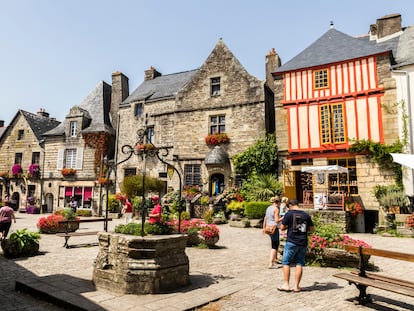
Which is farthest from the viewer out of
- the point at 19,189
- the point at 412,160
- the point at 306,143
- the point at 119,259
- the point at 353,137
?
the point at 19,189

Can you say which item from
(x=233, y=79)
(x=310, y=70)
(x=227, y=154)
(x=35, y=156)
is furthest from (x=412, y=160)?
(x=35, y=156)

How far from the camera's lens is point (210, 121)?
18.8m

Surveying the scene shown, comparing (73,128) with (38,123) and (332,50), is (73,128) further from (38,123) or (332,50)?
(332,50)

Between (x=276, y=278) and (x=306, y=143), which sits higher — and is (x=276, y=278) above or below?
below

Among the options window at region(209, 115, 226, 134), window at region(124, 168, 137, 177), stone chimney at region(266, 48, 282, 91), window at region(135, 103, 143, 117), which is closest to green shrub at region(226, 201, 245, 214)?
window at region(209, 115, 226, 134)

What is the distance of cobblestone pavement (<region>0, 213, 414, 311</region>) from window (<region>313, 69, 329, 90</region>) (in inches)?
408

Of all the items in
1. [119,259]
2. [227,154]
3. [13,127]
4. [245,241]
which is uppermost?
[13,127]

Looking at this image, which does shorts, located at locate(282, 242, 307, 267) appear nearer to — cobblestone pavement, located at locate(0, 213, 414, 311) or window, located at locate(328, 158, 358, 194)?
cobblestone pavement, located at locate(0, 213, 414, 311)

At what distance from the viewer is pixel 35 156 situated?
83.5 feet

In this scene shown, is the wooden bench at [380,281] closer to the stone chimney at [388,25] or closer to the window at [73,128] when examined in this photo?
the stone chimney at [388,25]

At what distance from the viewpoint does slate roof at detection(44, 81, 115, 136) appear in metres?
23.2

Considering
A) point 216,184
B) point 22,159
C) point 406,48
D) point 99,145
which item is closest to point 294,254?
point 216,184

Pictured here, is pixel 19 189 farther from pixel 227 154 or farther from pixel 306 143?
pixel 306 143

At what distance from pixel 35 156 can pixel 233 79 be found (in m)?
18.0
